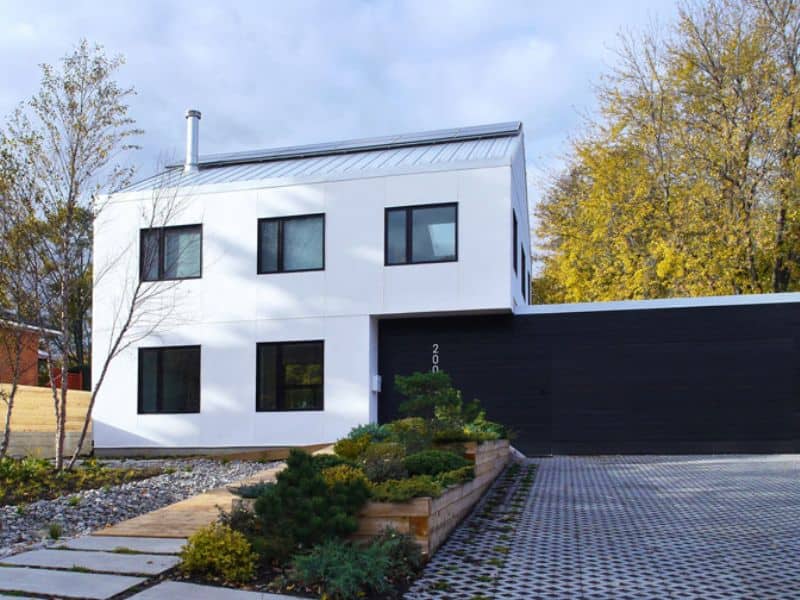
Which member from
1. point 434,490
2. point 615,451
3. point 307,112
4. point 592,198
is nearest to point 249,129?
point 307,112

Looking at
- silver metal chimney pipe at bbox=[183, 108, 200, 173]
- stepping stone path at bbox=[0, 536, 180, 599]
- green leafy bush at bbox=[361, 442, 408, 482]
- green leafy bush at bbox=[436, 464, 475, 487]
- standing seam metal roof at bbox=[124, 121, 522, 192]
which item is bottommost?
stepping stone path at bbox=[0, 536, 180, 599]

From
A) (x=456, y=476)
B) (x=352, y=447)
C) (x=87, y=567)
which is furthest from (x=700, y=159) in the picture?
(x=87, y=567)

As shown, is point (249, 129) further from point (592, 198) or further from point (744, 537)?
point (744, 537)

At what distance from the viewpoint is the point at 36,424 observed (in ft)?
48.4

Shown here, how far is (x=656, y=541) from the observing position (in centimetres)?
653

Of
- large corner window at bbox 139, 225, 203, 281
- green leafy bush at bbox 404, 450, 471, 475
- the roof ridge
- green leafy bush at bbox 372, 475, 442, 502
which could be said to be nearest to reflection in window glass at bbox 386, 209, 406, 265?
the roof ridge

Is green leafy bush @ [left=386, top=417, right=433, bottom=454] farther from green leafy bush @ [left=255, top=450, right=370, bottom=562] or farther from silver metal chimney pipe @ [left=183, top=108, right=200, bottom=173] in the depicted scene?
silver metal chimney pipe @ [left=183, top=108, right=200, bottom=173]

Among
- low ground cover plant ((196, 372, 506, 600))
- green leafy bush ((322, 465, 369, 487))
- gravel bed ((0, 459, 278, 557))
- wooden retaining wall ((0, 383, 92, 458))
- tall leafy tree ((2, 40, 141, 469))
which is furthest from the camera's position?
wooden retaining wall ((0, 383, 92, 458))

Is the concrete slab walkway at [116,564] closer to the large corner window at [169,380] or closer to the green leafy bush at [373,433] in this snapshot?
the green leafy bush at [373,433]

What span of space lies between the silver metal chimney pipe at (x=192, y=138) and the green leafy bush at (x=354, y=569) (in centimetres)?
1500

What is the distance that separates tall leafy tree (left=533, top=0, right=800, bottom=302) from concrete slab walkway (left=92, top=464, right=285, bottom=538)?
13.8m

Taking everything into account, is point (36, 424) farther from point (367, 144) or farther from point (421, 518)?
point (421, 518)

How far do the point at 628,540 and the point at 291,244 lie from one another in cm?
989

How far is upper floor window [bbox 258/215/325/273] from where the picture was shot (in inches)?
585
